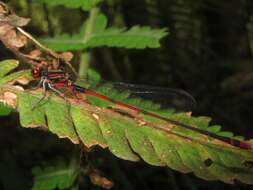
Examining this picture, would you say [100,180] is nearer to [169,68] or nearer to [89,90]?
[89,90]

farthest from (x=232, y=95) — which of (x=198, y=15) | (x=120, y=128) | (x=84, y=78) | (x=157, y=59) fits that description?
(x=120, y=128)

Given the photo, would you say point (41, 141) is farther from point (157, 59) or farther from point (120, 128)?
point (120, 128)

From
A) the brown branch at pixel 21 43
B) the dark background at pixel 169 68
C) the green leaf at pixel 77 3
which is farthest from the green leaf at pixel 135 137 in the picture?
the dark background at pixel 169 68

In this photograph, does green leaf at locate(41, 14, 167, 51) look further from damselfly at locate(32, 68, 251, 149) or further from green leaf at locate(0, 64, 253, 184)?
green leaf at locate(0, 64, 253, 184)

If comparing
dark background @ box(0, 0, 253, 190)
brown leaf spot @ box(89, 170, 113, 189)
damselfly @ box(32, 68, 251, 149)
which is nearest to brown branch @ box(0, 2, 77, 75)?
damselfly @ box(32, 68, 251, 149)

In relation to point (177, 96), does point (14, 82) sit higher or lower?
higher
